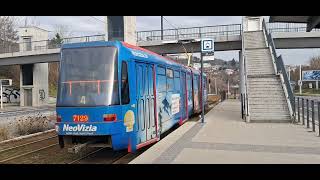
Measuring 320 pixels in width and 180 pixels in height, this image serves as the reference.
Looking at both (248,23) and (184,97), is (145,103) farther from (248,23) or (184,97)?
(248,23)

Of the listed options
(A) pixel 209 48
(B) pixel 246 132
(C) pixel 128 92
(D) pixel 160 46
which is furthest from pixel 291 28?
(C) pixel 128 92

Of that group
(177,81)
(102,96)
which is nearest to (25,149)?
(102,96)

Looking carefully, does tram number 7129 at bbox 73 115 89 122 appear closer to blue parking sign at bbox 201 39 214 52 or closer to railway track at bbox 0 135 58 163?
railway track at bbox 0 135 58 163

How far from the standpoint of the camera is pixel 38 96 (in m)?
54.1

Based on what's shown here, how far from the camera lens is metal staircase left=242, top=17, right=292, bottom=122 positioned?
17.8 m

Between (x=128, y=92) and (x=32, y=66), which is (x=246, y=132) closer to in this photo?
(x=128, y=92)

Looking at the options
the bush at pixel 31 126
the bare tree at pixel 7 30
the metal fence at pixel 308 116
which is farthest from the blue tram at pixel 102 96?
the bare tree at pixel 7 30

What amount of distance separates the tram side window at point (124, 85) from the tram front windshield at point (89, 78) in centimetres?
18

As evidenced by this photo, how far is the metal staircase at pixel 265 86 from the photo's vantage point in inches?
701

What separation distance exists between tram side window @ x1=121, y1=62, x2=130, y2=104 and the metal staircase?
869cm

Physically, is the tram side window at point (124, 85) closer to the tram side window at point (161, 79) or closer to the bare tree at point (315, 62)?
the tram side window at point (161, 79)

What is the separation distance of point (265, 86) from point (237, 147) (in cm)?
1029

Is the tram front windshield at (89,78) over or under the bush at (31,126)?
over
